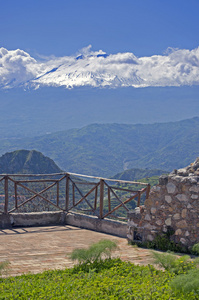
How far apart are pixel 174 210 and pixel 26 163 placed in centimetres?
12125

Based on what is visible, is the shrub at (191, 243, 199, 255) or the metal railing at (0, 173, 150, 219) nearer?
the shrub at (191, 243, 199, 255)

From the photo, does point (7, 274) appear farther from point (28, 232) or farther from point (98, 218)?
point (98, 218)

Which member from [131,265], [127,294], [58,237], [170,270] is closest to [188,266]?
[170,270]

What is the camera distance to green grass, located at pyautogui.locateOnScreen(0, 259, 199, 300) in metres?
5.41

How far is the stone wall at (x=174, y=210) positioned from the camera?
8164 millimetres

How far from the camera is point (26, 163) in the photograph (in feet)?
417

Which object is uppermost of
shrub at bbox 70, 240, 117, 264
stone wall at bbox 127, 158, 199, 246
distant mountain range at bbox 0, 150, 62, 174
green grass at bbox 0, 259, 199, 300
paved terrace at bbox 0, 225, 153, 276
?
distant mountain range at bbox 0, 150, 62, 174

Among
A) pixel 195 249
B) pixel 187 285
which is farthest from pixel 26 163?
pixel 187 285

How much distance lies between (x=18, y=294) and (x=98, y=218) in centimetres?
564

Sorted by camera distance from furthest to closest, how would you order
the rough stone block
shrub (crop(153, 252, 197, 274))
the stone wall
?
1. the rough stone block
2. the stone wall
3. shrub (crop(153, 252, 197, 274))

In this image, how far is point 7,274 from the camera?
657 cm

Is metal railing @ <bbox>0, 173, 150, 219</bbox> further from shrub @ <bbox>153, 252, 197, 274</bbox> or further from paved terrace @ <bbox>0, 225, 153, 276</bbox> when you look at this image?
shrub @ <bbox>153, 252, 197, 274</bbox>

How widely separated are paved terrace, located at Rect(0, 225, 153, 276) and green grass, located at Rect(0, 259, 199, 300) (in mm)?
509

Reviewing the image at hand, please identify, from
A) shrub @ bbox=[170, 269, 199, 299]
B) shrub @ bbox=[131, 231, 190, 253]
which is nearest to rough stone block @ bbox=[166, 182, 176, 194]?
shrub @ bbox=[131, 231, 190, 253]
